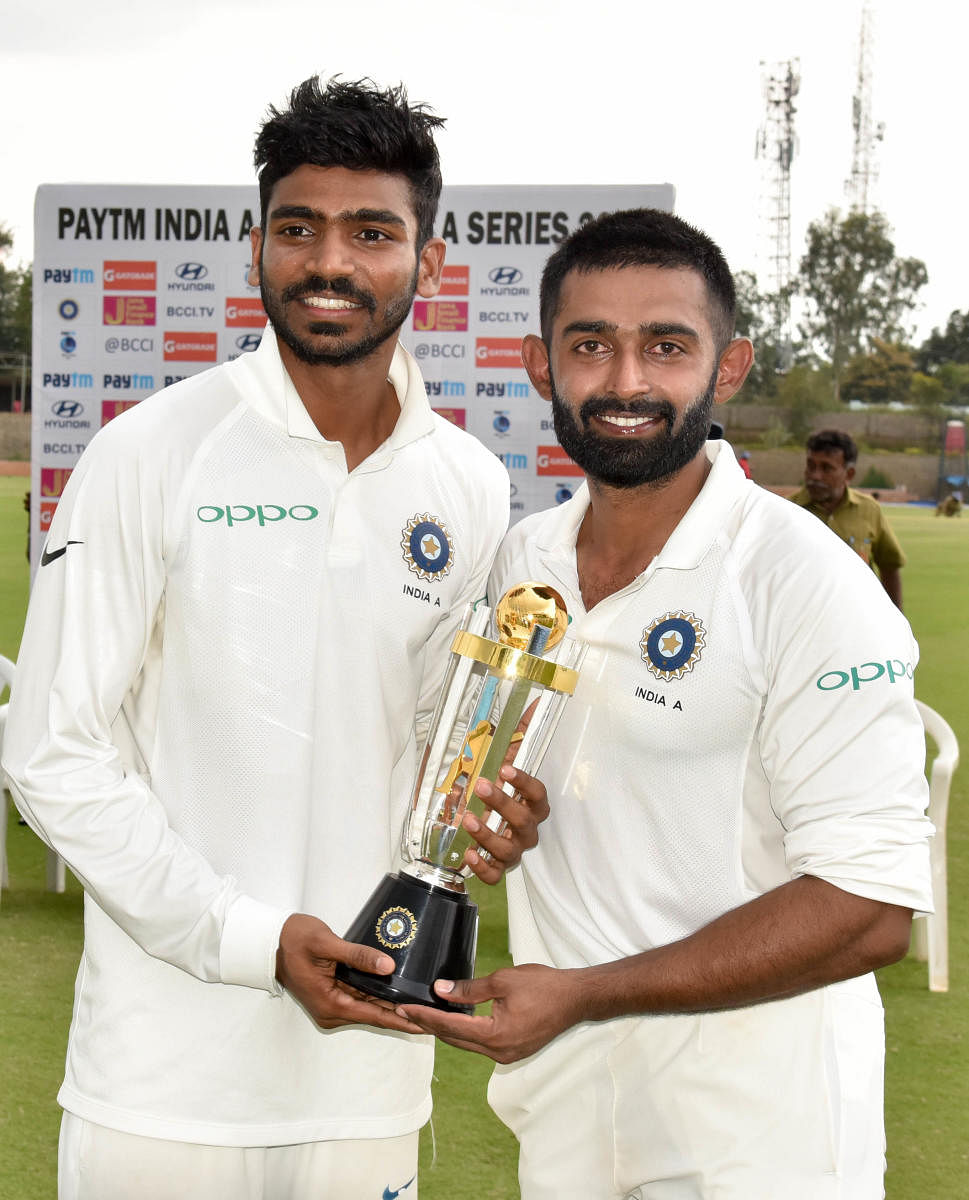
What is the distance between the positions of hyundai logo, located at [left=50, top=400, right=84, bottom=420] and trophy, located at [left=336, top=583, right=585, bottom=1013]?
4.88m

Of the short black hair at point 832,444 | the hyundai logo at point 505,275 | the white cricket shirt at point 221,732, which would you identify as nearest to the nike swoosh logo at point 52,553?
the white cricket shirt at point 221,732

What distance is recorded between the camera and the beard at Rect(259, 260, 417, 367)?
203 centimetres

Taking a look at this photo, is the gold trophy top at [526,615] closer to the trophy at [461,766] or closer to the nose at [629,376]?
the trophy at [461,766]

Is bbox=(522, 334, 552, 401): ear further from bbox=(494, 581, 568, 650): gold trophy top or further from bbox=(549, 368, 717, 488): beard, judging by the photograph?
bbox=(494, 581, 568, 650): gold trophy top

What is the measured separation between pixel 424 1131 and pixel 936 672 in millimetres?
8934

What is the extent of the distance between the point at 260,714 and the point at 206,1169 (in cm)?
67

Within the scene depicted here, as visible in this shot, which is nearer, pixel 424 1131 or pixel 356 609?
pixel 356 609

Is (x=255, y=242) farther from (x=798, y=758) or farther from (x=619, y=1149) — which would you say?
(x=619, y=1149)

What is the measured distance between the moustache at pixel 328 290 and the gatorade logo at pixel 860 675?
87 cm

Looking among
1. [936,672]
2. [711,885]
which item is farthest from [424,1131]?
[936,672]

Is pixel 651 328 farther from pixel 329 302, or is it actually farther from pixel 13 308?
pixel 13 308

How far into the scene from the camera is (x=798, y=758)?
176 cm

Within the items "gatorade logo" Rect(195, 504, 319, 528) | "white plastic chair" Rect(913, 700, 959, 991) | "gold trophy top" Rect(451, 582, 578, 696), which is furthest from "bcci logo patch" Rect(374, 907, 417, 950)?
"white plastic chair" Rect(913, 700, 959, 991)

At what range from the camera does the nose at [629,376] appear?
1915 mm
